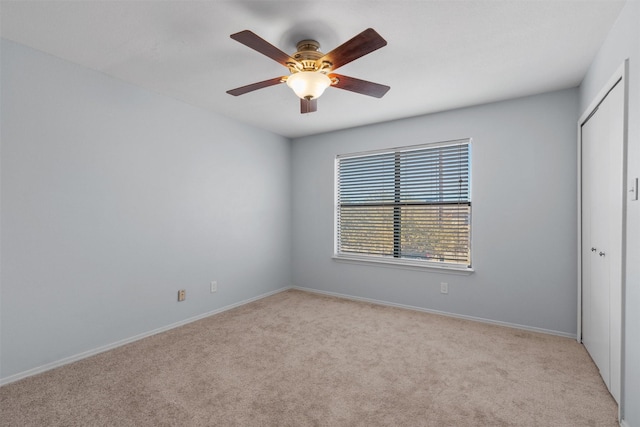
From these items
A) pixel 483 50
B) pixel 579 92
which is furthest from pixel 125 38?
pixel 579 92

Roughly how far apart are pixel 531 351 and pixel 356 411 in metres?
1.79

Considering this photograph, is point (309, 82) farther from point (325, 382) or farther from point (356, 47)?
point (325, 382)

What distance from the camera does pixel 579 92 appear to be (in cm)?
289

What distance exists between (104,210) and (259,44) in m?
2.05

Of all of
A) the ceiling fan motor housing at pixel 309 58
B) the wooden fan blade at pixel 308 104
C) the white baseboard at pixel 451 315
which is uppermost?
the ceiling fan motor housing at pixel 309 58

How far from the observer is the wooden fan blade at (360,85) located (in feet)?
6.97

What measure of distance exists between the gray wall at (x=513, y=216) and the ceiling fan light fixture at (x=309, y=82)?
6.80 feet

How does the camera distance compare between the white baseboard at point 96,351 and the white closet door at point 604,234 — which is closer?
the white closet door at point 604,234

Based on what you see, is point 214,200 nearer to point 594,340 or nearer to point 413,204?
point 413,204

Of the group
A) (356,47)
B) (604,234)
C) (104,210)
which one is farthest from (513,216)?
(104,210)

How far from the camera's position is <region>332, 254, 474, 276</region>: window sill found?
3.52 metres

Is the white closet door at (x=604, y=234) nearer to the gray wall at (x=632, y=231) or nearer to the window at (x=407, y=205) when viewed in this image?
the gray wall at (x=632, y=231)

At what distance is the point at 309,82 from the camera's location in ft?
6.73

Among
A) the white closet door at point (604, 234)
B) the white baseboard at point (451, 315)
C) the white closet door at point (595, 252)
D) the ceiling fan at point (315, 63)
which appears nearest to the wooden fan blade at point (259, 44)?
the ceiling fan at point (315, 63)
